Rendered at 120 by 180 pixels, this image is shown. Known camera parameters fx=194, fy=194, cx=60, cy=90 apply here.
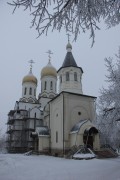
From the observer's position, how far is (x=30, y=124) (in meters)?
31.5

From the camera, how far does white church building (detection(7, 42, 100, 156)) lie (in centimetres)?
2173

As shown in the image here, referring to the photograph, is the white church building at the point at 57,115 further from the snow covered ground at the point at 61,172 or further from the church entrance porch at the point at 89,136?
the snow covered ground at the point at 61,172

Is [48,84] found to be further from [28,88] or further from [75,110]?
[75,110]

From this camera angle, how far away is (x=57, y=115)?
24359mm

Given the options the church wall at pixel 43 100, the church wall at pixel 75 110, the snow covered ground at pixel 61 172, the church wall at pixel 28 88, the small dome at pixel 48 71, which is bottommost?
the snow covered ground at pixel 61 172

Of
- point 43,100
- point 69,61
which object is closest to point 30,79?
point 43,100

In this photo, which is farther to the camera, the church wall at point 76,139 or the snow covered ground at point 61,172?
the church wall at point 76,139

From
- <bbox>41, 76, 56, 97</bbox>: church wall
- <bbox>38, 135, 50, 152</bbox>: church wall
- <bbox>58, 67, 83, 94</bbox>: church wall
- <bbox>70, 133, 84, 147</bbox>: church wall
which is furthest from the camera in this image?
<bbox>41, 76, 56, 97</bbox>: church wall

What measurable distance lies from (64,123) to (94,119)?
441cm

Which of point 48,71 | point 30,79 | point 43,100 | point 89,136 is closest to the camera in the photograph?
point 89,136

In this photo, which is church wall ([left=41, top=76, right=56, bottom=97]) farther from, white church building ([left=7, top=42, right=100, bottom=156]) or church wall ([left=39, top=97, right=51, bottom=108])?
church wall ([left=39, top=97, right=51, bottom=108])

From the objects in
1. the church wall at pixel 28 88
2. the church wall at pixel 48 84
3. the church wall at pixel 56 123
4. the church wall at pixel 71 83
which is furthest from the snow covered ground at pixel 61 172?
the church wall at pixel 28 88

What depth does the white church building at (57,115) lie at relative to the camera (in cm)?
2173

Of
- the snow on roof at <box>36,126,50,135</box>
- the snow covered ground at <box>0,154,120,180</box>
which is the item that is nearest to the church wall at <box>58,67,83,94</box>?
the snow on roof at <box>36,126,50,135</box>
